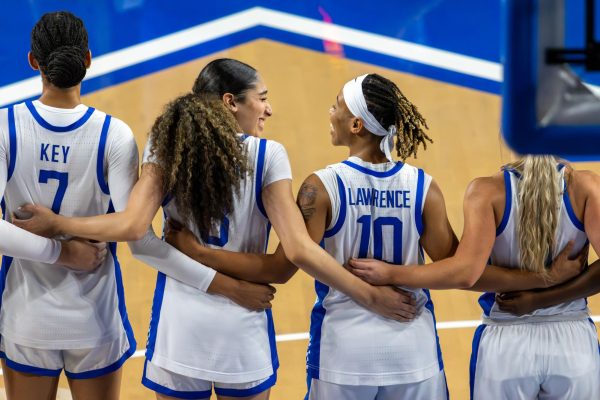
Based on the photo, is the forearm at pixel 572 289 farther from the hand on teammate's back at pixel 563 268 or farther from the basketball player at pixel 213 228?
the basketball player at pixel 213 228

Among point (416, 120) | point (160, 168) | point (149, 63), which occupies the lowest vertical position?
point (160, 168)

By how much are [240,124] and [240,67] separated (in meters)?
0.21

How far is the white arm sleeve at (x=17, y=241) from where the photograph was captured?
10.5 ft

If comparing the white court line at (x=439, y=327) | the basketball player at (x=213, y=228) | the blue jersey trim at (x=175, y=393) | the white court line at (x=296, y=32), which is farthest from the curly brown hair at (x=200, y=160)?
the white court line at (x=296, y=32)

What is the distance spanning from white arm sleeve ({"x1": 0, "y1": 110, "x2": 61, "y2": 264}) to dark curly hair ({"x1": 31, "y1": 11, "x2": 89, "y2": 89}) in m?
0.24

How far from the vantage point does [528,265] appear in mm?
3354

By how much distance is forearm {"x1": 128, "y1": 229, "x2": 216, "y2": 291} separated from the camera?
3287mm

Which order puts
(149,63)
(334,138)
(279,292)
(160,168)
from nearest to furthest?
(160,168), (334,138), (279,292), (149,63)

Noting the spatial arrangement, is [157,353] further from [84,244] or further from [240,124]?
[240,124]

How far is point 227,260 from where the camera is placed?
331 cm

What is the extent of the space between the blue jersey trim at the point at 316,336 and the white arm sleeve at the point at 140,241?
1.40ft

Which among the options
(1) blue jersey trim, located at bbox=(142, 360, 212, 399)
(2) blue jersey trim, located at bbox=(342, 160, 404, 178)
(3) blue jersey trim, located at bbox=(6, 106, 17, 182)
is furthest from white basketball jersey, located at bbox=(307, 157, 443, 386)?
(3) blue jersey trim, located at bbox=(6, 106, 17, 182)

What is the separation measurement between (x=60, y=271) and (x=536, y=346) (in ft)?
5.70

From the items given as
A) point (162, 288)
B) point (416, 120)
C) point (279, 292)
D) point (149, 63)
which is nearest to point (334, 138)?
point (416, 120)
